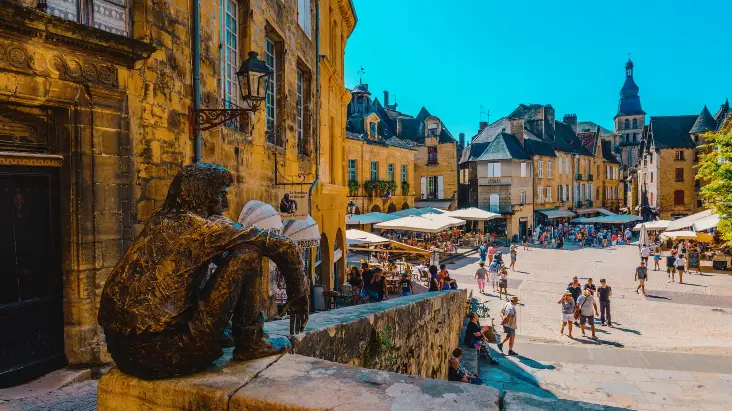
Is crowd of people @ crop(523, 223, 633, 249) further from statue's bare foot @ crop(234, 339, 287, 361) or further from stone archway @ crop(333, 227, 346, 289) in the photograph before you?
statue's bare foot @ crop(234, 339, 287, 361)

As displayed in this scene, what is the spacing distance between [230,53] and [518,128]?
37809 mm

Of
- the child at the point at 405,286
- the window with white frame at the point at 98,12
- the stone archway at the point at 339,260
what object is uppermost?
the window with white frame at the point at 98,12

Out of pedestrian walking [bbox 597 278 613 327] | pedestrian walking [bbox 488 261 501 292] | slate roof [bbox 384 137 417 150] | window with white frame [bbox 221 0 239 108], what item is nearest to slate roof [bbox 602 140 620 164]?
slate roof [bbox 384 137 417 150]

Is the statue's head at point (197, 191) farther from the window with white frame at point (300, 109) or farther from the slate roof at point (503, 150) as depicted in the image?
the slate roof at point (503, 150)

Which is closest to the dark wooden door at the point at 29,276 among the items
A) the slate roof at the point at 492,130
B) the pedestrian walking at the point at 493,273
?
the pedestrian walking at the point at 493,273

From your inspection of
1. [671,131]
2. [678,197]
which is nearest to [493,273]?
[678,197]

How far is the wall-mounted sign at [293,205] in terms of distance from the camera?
352 inches

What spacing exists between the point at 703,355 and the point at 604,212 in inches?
1679

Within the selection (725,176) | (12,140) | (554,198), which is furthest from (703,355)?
(554,198)

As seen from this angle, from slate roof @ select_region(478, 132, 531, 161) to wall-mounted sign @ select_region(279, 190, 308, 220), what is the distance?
3086 centimetres

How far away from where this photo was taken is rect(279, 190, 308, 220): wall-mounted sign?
894 cm

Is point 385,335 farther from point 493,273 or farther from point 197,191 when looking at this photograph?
point 493,273

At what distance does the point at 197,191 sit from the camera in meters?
2.23

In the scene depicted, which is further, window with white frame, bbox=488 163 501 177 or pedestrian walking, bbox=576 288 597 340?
window with white frame, bbox=488 163 501 177
